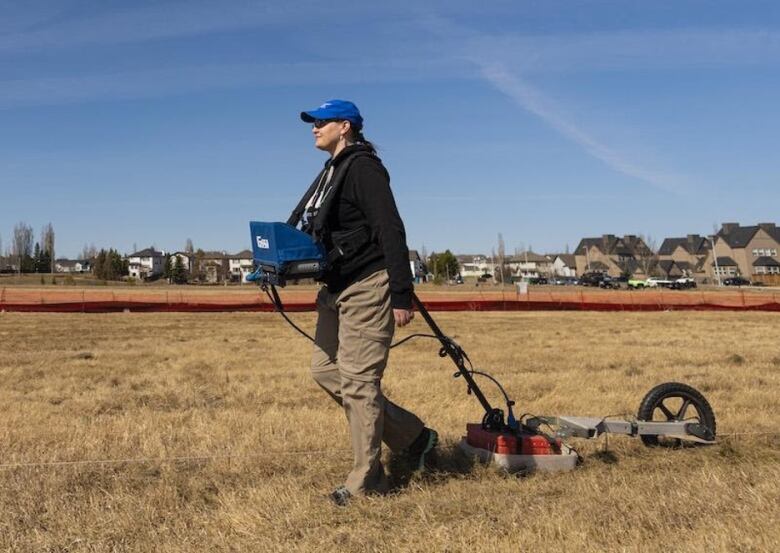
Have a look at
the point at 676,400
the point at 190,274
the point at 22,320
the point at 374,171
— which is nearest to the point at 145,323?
the point at 22,320

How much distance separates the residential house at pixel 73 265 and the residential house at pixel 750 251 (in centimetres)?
13540

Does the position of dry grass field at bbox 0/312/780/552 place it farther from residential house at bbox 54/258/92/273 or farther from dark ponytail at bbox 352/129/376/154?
residential house at bbox 54/258/92/273

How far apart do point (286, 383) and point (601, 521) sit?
560 cm

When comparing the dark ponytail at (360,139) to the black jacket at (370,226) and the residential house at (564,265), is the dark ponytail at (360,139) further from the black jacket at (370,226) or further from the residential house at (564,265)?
the residential house at (564,265)

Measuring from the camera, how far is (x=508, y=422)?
4.67 meters

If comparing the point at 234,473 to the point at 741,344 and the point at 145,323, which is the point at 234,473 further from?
the point at 145,323

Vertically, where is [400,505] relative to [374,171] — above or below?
below

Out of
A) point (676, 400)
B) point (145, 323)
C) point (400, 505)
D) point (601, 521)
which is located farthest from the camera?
point (145, 323)

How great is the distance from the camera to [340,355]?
3949 mm

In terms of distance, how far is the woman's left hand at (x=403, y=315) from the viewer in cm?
373

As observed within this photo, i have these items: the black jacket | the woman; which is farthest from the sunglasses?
the black jacket

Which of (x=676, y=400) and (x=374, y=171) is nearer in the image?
(x=374, y=171)

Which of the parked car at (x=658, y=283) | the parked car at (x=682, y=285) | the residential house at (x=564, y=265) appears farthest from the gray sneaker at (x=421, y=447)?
the residential house at (x=564, y=265)

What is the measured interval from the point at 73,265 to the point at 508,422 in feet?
620
